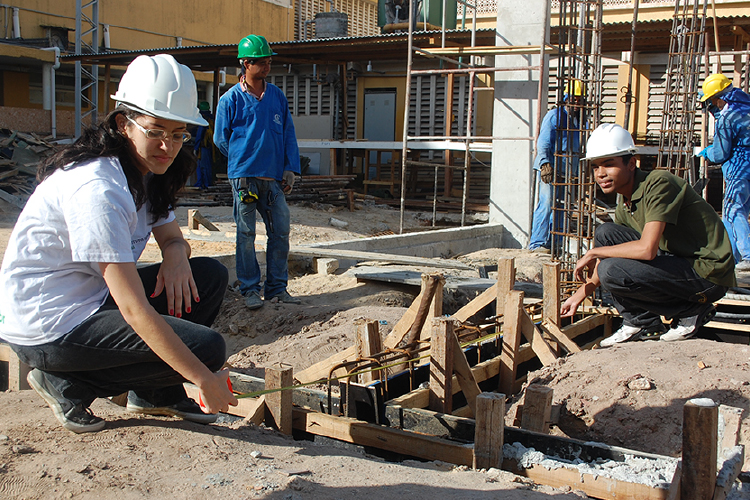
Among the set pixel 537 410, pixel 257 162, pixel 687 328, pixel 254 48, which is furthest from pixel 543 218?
pixel 537 410

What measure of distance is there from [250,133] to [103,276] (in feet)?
11.4

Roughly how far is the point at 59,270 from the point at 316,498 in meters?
1.20

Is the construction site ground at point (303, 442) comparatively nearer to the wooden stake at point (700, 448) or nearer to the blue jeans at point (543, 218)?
the wooden stake at point (700, 448)

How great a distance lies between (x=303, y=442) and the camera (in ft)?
10.1

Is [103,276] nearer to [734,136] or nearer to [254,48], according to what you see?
[254,48]

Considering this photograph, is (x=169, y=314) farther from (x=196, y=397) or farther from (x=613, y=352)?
(x=613, y=352)

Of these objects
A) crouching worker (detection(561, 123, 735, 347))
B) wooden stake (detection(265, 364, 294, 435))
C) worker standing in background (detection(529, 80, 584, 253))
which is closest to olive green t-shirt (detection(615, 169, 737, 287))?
crouching worker (detection(561, 123, 735, 347))

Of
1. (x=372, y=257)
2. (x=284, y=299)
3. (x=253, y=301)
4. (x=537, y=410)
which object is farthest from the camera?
(x=372, y=257)

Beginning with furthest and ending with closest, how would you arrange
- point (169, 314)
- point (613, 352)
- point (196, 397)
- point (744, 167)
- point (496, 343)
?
point (744, 167) < point (496, 343) < point (613, 352) < point (196, 397) < point (169, 314)

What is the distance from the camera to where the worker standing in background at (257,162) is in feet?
18.4

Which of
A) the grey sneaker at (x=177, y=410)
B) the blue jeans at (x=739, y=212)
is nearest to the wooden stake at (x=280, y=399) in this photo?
the grey sneaker at (x=177, y=410)

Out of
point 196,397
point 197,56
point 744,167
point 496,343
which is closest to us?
point 196,397

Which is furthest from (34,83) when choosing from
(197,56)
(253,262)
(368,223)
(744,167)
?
(744,167)

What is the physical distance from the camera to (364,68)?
1886 centimetres
